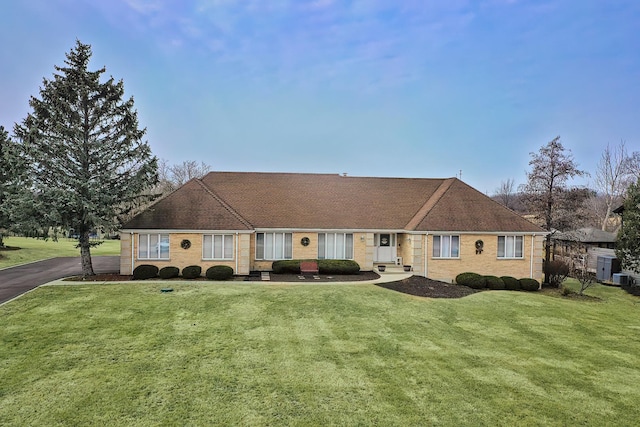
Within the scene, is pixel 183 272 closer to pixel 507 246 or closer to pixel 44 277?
pixel 44 277

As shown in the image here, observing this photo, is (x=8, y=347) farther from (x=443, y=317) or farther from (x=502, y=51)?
(x=502, y=51)

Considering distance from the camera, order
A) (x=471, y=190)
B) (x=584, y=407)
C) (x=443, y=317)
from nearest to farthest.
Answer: (x=584, y=407), (x=443, y=317), (x=471, y=190)

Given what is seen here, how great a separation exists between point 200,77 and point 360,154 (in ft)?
80.4

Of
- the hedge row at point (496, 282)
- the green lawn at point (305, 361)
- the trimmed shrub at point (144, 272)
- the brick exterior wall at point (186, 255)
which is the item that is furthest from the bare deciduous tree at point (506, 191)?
the trimmed shrub at point (144, 272)

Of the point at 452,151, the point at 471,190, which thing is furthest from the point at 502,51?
the point at 452,151

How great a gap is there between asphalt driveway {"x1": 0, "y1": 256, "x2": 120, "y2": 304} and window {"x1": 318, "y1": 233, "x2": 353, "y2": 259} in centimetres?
1486

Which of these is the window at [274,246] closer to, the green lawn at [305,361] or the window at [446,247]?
the green lawn at [305,361]

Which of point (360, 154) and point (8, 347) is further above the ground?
point (360, 154)

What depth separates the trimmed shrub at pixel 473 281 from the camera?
21.8m

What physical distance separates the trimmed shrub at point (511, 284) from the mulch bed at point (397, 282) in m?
3.15

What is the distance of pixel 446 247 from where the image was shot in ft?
76.2

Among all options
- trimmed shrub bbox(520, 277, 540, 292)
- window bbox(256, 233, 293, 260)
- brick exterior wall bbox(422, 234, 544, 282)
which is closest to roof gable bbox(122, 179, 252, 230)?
window bbox(256, 233, 293, 260)

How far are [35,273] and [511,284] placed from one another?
1257 inches

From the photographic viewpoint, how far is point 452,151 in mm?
47875
